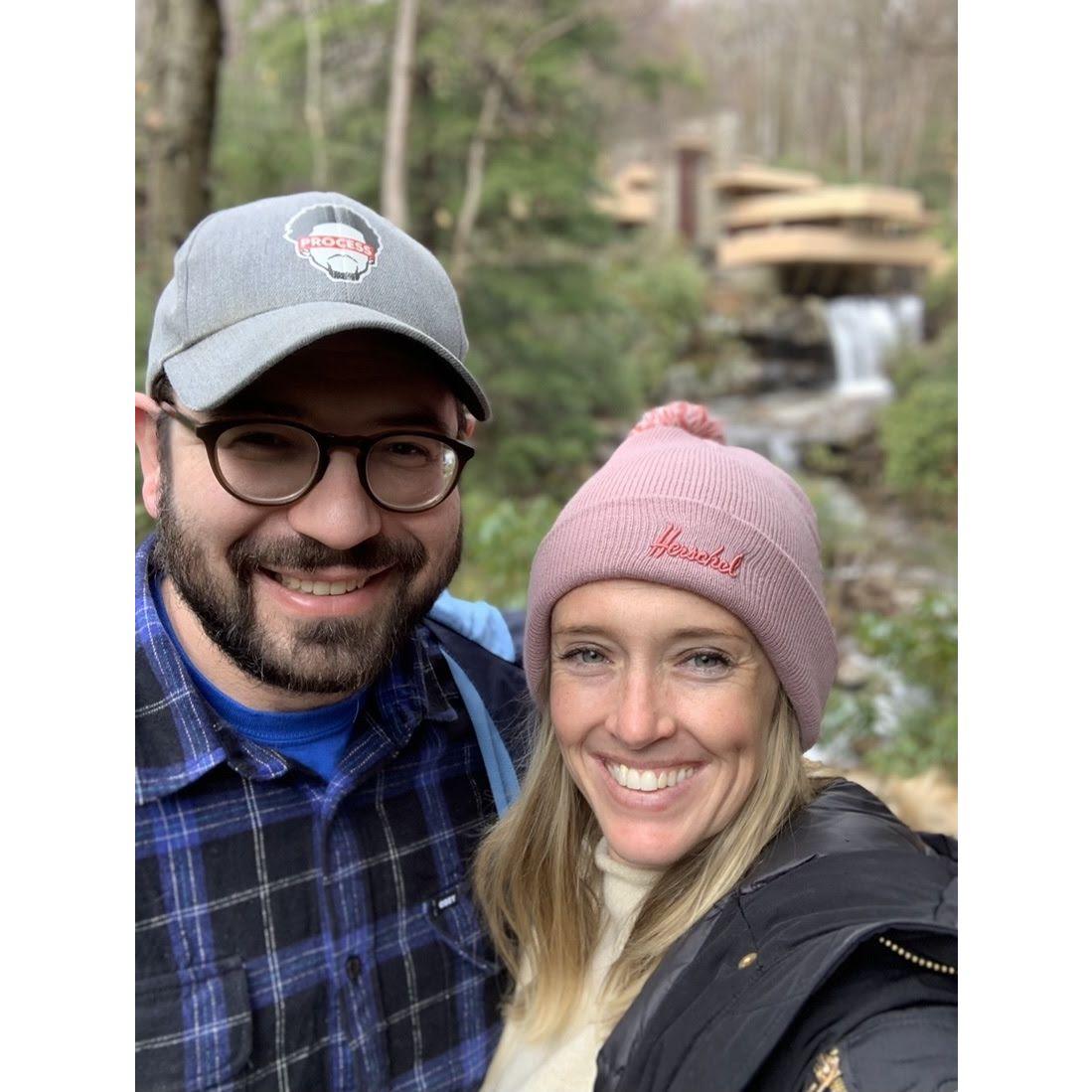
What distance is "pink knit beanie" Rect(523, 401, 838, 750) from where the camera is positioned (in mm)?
1524

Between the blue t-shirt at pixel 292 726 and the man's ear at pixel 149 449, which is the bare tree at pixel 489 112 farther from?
the blue t-shirt at pixel 292 726

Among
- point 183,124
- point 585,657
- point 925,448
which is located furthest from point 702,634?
point 925,448

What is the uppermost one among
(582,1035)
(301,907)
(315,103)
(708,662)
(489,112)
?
(315,103)

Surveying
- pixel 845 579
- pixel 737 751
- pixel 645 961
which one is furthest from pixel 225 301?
pixel 845 579

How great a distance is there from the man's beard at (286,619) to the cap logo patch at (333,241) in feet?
1.31

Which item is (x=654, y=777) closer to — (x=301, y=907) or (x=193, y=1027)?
(x=301, y=907)

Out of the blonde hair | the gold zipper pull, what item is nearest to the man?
the blonde hair

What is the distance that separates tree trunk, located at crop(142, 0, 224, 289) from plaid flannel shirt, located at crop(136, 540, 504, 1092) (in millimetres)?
2983

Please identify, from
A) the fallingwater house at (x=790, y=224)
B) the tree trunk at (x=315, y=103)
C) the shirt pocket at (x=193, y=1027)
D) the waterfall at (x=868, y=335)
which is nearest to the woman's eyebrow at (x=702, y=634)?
the shirt pocket at (x=193, y=1027)

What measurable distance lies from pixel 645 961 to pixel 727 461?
2.58 ft

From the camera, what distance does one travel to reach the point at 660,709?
1543mm

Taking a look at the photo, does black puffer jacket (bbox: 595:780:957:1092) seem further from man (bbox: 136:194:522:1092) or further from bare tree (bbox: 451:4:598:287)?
bare tree (bbox: 451:4:598:287)

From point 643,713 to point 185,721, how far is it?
67 cm
